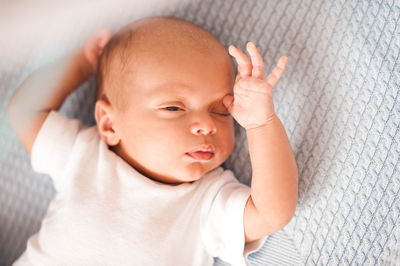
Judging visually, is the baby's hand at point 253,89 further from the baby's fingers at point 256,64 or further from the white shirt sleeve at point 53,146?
the white shirt sleeve at point 53,146

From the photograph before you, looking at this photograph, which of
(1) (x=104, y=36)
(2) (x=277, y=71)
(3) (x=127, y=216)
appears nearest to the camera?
(2) (x=277, y=71)

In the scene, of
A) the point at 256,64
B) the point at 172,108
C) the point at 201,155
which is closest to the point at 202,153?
the point at 201,155

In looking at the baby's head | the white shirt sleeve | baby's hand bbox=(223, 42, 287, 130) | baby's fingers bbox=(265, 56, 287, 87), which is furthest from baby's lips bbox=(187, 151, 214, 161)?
the white shirt sleeve

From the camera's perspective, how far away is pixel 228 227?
35.8 inches

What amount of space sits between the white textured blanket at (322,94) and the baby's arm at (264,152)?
0.38 feet

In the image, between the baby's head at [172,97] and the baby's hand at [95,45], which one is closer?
the baby's head at [172,97]

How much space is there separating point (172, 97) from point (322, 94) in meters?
0.35

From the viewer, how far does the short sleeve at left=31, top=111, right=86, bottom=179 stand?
101 cm

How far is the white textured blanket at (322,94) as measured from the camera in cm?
90

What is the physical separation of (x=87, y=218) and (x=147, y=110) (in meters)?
0.27

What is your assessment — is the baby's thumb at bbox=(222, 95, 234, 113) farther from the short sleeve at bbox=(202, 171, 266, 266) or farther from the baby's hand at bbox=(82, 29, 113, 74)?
the baby's hand at bbox=(82, 29, 113, 74)

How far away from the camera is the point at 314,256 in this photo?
94cm

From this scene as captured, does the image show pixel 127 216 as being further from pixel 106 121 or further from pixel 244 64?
pixel 244 64

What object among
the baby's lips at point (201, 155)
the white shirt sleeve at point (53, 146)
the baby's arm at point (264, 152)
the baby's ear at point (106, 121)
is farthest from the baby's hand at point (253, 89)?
the white shirt sleeve at point (53, 146)
